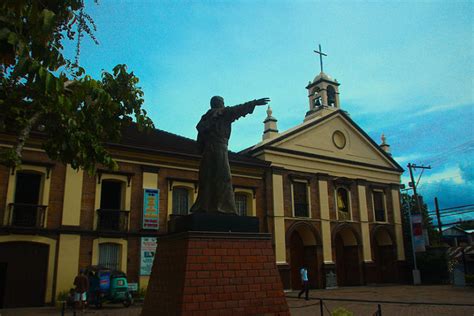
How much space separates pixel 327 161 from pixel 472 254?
1014 centimetres

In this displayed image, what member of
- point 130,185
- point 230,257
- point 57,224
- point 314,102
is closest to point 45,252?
point 57,224

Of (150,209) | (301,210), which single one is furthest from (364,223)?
(150,209)

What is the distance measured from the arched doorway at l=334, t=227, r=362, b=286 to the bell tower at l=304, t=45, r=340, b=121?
27.3 feet

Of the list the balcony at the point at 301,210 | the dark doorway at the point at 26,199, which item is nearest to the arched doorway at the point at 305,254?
the balcony at the point at 301,210

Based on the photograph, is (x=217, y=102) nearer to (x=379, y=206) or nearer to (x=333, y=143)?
(x=333, y=143)

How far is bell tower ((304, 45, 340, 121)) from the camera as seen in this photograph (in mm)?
29958

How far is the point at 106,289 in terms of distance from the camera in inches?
639

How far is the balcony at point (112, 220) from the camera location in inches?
762

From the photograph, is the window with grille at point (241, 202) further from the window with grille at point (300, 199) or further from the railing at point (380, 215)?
the railing at point (380, 215)

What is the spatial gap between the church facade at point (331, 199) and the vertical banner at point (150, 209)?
22.6 ft

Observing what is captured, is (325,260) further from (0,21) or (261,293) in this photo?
(0,21)

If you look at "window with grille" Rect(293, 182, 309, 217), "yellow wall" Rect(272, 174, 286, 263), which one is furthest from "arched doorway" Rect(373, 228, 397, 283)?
"yellow wall" Rect(272, 174, 286, 263)

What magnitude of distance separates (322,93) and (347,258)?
37.0ft

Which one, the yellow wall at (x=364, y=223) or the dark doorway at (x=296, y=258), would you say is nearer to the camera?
the dark doorway at (x=296, y=258)
